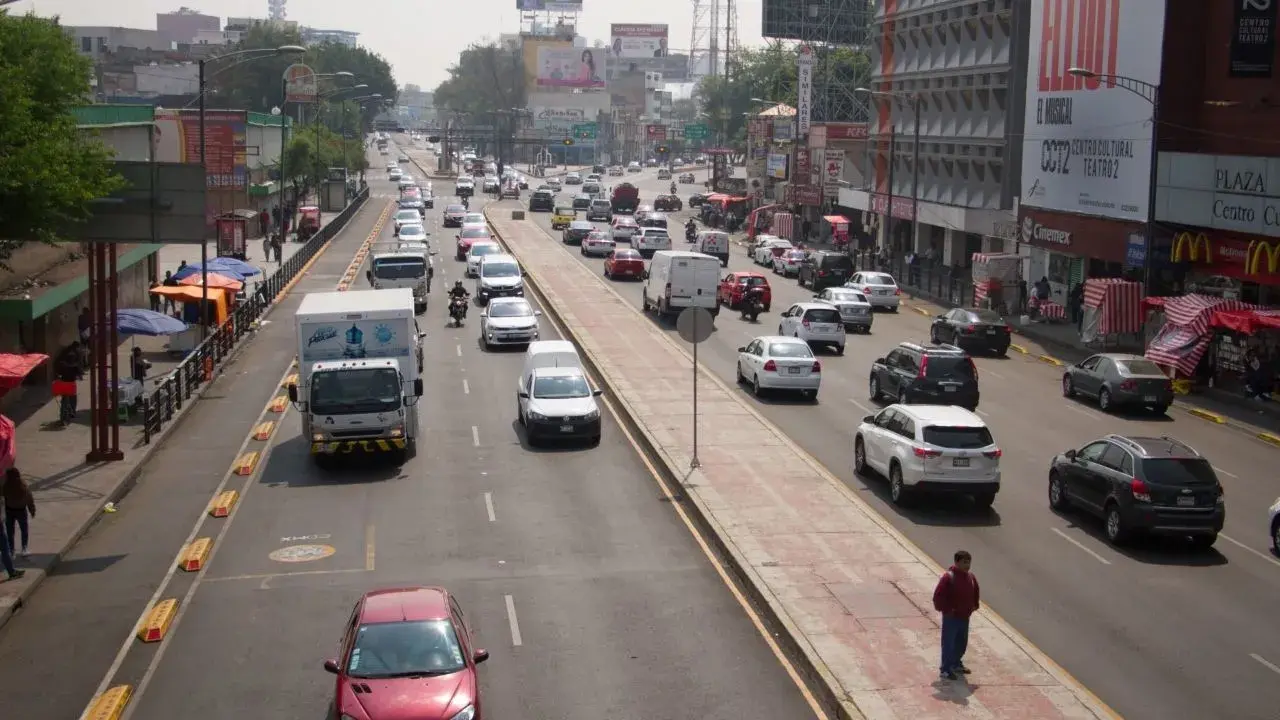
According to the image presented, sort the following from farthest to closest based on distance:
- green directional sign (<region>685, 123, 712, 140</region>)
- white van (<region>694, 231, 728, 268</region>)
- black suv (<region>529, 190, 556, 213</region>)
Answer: green directional sign (<region>685, 123, 712, 140</region>) → black suv (<region>529, 190, 556, 213</region>) → white van (<region>694, 231, 728, 268</region>)

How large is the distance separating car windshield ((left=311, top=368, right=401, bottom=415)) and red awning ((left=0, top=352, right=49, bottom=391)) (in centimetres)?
525

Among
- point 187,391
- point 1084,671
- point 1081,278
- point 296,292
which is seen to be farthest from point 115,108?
point 1084,671

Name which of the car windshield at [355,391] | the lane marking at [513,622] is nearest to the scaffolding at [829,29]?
the car windshield at [355,391]

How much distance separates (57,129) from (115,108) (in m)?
29.4

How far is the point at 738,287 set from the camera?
5703 cm

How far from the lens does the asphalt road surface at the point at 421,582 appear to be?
16.4 metres

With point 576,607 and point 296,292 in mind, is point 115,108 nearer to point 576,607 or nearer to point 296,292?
point 296,292

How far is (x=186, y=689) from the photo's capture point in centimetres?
1647

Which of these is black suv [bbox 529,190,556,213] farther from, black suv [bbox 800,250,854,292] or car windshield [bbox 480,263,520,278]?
car windshield [bbox 480,263,520,278]

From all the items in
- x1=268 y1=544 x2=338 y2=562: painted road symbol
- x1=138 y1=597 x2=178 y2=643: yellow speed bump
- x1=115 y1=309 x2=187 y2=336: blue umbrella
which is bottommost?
x1=268 y1=544 x2=338 y2=562: painted road symbol

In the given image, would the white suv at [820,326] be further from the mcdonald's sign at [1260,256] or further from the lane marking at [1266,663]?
the lane marking at [1266,663]

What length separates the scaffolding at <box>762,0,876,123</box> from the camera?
114312mm

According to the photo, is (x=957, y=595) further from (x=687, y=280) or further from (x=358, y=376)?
(x=687, y=280)

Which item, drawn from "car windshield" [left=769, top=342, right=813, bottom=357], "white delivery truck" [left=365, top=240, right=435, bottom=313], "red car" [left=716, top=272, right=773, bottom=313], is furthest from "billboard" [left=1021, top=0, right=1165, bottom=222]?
"white delivery truck" [left=365, top=240, right=435, bottom=313]
